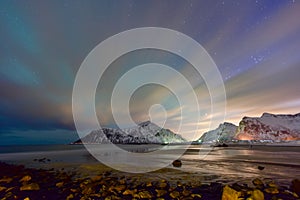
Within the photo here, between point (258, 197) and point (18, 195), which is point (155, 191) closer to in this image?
point (258, 197)

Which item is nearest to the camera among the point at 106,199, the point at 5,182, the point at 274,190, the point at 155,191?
the point at 106,199

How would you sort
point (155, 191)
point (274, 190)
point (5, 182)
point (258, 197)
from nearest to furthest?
1. point (258, 197)
2. point (274, 190)
3. point (155, 191)
4. point (5, 182)

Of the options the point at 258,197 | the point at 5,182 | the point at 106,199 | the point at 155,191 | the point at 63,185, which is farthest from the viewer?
the point at 5,182

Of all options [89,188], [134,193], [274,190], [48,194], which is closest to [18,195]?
[48,194]

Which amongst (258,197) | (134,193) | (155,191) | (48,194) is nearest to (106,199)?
(134,193)

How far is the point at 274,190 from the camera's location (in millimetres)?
12852

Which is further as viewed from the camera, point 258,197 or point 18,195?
point 18,195

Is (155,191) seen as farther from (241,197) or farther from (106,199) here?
(241,197)

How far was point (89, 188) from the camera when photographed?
14.2m

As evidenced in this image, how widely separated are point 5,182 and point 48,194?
747 cm

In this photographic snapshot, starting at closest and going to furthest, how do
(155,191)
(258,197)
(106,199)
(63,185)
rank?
(258,197)
(106,199)
(155,191)
(63,185)

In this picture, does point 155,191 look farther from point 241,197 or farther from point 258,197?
point 258,197

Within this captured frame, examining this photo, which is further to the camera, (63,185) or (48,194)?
(63,185)

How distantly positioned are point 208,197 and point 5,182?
1821 cm
